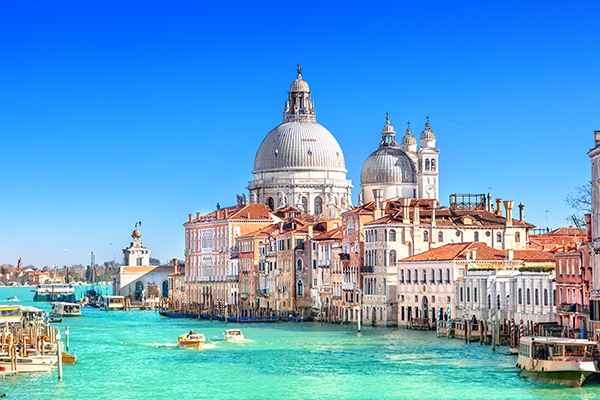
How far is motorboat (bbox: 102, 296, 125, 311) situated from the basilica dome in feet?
80.8

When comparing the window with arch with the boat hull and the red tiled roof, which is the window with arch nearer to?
the red tiled roof

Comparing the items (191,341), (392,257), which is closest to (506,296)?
(392,257)

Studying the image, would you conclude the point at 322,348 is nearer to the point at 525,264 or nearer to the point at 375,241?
the point at 525,264

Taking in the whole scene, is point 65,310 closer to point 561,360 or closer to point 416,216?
point 416,216

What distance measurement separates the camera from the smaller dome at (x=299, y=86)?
325ft

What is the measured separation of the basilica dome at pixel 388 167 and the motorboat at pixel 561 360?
54412mm


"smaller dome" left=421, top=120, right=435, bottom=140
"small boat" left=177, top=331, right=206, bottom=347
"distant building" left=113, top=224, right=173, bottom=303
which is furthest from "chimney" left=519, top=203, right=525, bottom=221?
"distant building" left=113, top=224, right=173, bottom=303

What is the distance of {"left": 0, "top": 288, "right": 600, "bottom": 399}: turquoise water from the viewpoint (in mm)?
34781

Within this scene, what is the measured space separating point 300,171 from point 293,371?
56.6 metres

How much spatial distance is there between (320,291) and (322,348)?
2182 centimetres

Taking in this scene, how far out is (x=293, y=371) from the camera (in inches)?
1576

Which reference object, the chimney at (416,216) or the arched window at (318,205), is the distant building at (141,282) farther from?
the chimney at (416,216)

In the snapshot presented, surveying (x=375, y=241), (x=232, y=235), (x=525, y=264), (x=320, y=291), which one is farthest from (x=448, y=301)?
(x=232, y=235)

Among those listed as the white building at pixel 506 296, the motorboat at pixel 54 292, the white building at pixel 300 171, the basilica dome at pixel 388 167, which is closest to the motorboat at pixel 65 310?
the white building at pixel 300 171
